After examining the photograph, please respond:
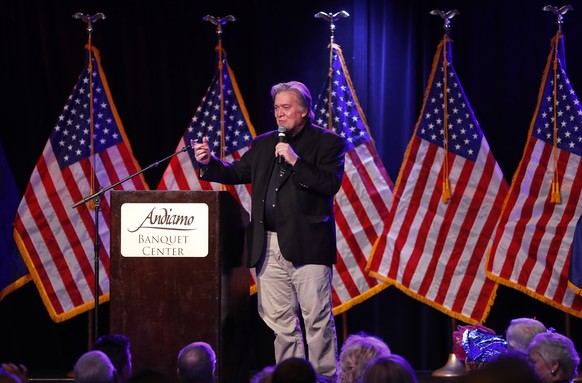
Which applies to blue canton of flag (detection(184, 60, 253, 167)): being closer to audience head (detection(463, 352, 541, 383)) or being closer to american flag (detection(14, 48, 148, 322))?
american flag (detection(14, 48, 148, 322))

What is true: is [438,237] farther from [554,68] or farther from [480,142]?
[554,68]

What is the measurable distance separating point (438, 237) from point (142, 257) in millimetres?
2637

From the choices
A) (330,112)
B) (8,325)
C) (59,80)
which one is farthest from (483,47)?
(8,325)

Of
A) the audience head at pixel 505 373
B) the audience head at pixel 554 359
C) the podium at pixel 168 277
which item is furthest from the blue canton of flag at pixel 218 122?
the audience head at pixel 505 373

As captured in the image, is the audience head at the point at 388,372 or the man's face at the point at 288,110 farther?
the man's face at the point at 288,110

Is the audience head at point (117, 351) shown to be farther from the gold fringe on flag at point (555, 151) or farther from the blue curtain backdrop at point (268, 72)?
the gold fringe on flag at point (555, 151)

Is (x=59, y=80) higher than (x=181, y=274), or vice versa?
(x=59, y=80)

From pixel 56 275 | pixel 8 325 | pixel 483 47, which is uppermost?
pixel 483 47

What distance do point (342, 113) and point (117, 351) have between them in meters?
3.07

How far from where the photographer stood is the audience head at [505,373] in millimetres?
1764

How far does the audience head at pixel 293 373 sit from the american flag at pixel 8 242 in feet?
14.2

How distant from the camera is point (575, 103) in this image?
593 cm

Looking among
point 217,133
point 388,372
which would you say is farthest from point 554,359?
point 217,133

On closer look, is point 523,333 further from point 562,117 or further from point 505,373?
point 562,117
